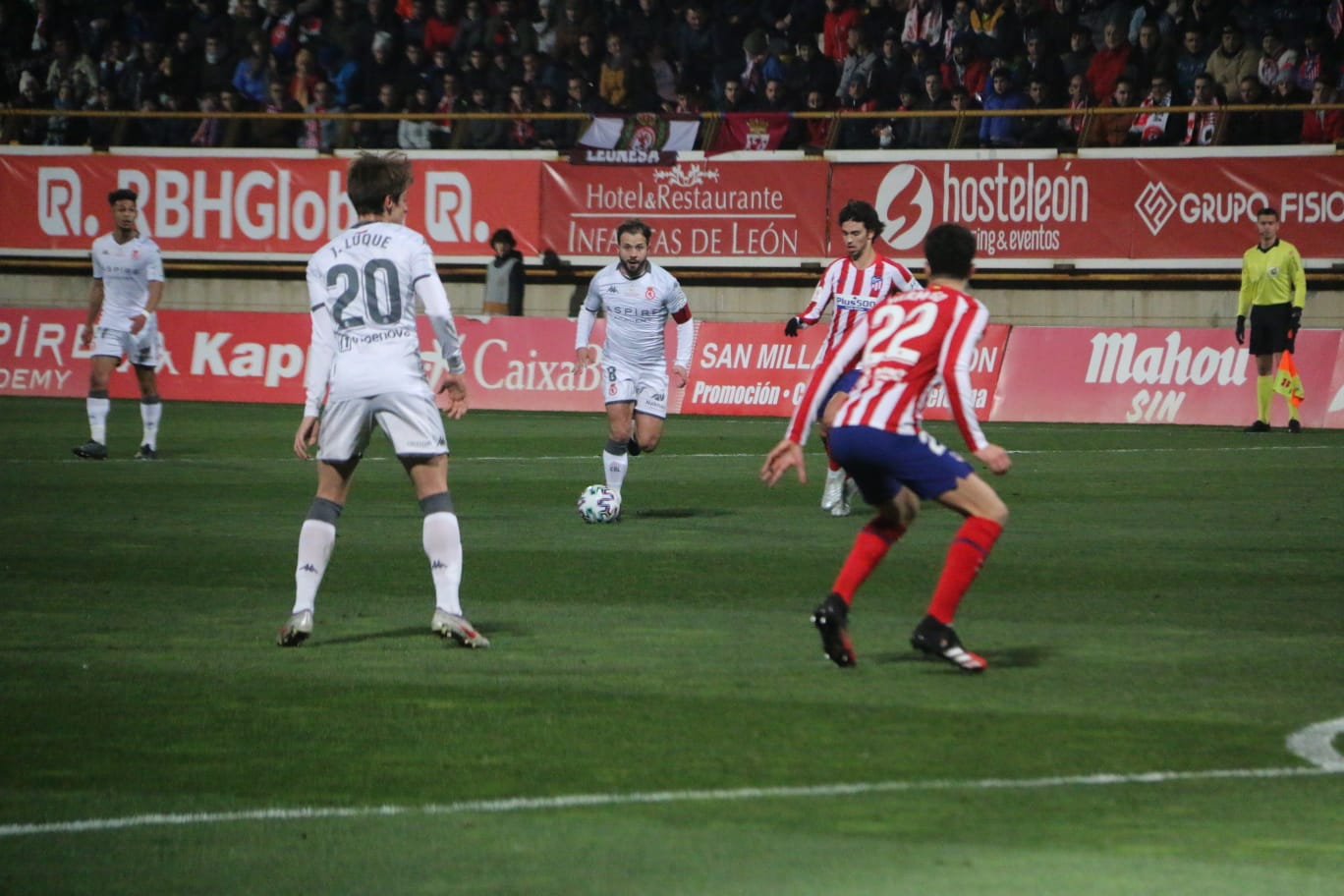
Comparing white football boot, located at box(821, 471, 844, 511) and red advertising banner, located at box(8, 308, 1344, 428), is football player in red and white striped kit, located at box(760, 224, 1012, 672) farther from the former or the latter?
red advertising banner, located at box(8, 308, 1344, 428)

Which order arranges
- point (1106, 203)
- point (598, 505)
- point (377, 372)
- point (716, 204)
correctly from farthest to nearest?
point (716, 204), point (1106, 203), point (598, 505), point (377, 372)

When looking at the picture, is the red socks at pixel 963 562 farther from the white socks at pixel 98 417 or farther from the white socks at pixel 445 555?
the white socks at pixel 98 417

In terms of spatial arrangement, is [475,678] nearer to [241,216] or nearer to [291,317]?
[291,317]

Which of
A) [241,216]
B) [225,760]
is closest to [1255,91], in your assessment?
[241,216]

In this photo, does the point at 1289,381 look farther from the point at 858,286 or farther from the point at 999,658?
the point at 999,658

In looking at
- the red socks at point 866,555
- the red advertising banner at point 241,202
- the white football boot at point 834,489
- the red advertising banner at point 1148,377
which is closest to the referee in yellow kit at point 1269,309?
the red advertising banner at point 1148,377

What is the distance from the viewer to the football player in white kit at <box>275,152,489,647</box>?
8.97 metres

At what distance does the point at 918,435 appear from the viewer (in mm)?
8492

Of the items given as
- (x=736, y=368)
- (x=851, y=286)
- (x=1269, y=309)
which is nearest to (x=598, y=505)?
(x=851, y=286)

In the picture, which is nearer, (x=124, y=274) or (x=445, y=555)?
(x=445, y=555)

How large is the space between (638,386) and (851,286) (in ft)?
5.84

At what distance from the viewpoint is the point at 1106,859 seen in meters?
5.53

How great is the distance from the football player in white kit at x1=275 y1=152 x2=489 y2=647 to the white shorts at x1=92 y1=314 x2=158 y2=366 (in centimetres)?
1132

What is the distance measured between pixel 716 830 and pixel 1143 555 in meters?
7.09
